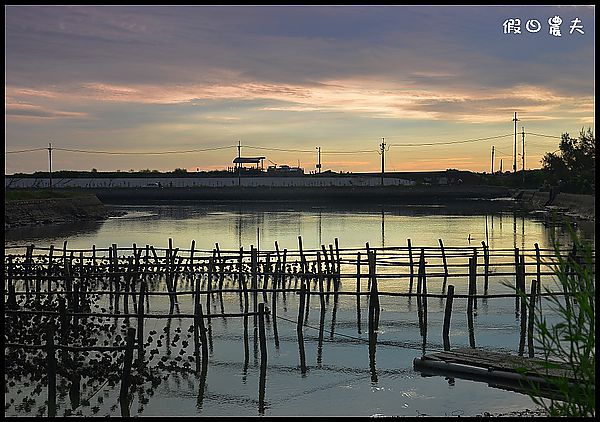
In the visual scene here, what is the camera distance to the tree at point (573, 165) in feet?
204

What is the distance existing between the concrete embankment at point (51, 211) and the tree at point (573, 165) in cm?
4228

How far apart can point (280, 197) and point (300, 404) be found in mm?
82963

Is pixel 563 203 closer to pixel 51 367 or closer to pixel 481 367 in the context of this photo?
→ pixel 481 367

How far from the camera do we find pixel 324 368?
47.8 ft

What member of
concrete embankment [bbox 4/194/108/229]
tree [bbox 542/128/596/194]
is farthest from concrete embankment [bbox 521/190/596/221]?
concrete embankment [bbox 4/194/108/229]

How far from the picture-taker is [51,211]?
6194cm

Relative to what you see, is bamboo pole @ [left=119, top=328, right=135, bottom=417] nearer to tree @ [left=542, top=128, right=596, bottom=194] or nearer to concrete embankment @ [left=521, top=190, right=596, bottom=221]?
concrete embankment @ [left=521, top=190, right=596, bottom=221]

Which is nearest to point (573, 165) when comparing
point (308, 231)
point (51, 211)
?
point (308, 231)

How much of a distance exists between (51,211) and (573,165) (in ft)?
156

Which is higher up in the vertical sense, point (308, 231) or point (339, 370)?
point (308, 231)

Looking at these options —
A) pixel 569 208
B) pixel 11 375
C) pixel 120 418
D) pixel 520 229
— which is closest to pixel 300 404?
pixel 120 418

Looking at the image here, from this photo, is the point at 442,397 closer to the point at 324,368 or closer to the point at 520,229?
the point at 324,368

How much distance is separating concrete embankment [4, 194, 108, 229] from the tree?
4228 cm

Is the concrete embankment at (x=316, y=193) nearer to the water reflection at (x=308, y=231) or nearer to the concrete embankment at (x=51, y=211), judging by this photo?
the concrete embankment at (x=51, y=211)
